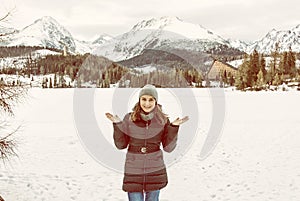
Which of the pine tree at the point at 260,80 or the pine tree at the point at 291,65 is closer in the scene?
the pine tree at the point at 260,80

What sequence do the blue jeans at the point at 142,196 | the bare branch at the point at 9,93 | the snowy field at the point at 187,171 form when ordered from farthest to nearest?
the snowy field at the point at 187,171, the bare branch at the point at 9,93, the blue jeans at the point at 142,196

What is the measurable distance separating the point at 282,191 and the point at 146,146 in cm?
592

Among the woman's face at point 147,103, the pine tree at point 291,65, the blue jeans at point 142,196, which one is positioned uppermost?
the pine tree at point 291,65

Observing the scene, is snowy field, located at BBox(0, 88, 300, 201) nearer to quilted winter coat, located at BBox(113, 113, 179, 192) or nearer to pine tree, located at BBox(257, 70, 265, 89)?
quilted winter coat, located at BBox(113, 113, 179, 192)

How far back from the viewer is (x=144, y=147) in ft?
16.1

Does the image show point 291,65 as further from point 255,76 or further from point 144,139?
point 144,139

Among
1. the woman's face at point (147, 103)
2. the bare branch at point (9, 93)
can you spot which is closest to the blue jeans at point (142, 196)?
the woman's face at point (147, 103)

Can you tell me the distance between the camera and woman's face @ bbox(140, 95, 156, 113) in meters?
4.84

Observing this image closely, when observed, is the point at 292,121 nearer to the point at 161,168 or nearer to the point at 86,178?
the point at 86,178

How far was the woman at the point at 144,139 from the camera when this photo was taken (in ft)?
15.9

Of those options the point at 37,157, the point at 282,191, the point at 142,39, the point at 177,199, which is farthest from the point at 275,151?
the point at 37,157

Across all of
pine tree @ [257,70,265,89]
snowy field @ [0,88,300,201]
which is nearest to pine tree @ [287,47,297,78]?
pine tree @ [257,70,265,89]

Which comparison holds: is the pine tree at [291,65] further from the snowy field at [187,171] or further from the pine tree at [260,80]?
the snowy field at [187,171]

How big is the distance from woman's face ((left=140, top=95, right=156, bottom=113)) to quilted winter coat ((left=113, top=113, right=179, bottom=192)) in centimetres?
15
